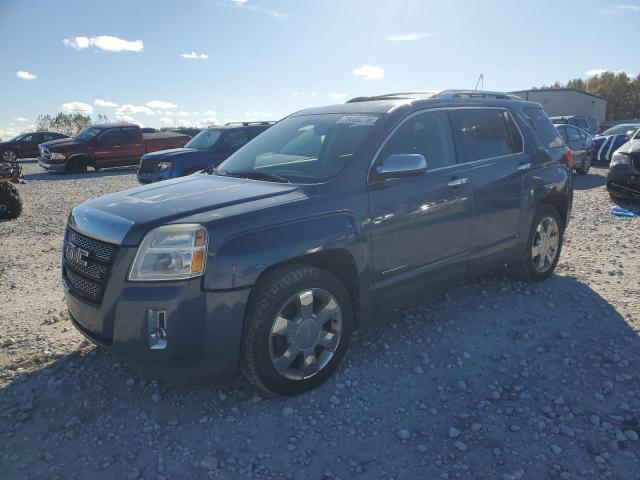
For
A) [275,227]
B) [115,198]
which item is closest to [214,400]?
[275,227]

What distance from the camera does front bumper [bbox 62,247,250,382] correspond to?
2.80 m

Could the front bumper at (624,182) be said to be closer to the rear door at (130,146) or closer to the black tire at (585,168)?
the black tire at (585,168)

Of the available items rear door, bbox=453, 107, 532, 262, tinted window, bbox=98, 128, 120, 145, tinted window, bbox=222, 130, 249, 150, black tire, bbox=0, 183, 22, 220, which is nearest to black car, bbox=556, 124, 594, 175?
tinted window, bbox=222, 130, 249, 150

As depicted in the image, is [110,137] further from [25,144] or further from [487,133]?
[487,133]

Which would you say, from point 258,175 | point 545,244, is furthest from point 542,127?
point 258,175

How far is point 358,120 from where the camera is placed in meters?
3.95

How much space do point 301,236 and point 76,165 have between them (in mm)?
17799

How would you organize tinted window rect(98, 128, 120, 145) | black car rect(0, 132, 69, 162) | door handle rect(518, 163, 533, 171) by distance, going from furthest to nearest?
black car rect(0, 132, 69, 162)
tinted window rect(98, 128, 120, 145)
door handle rect(518, 163, 533, 171)

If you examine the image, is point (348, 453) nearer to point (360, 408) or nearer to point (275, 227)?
point (360, 408)

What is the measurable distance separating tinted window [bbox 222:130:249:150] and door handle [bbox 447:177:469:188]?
8107mm

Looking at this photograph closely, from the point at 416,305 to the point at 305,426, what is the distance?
2.07 metres

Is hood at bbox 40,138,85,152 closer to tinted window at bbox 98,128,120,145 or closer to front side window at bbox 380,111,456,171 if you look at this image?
tinted window at bbox 98,128,120,145

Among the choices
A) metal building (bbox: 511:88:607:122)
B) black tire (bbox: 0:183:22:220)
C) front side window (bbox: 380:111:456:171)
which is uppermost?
metal building (bbox: 511:88:607:122)

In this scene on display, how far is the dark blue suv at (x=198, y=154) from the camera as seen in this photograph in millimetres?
10938
